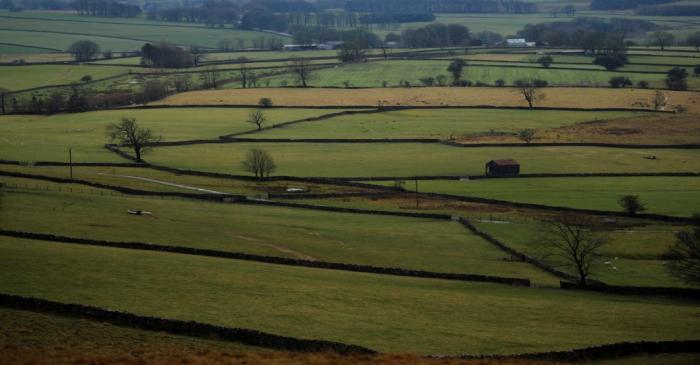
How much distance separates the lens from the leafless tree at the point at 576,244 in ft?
180

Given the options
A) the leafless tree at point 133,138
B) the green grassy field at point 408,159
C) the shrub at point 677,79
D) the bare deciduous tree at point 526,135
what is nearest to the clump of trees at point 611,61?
the shrub at point 677,79

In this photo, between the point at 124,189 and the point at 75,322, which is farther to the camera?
the point at 124,189

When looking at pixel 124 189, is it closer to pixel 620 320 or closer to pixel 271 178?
pixel 271 178

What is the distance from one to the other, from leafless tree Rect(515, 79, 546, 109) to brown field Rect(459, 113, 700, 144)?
677 inches

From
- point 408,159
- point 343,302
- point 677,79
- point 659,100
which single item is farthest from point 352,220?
point 677,79

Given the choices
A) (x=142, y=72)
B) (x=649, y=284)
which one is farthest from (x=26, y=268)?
(x=142, y=72)

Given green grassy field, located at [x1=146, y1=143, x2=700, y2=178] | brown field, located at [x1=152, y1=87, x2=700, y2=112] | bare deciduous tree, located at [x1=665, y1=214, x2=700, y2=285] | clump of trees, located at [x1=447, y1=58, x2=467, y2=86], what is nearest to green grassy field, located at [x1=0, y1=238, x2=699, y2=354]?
bare deciduous tree, located at [x1=665, y1=214, x2=700, y2=285]

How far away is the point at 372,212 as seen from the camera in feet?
239

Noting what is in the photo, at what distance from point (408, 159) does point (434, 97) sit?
48.7 metres

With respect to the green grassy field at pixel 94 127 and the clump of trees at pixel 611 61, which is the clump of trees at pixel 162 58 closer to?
the green grassy field at pixel 94 127

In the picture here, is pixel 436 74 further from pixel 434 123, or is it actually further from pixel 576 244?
pixel 576 244

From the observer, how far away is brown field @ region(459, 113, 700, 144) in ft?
354

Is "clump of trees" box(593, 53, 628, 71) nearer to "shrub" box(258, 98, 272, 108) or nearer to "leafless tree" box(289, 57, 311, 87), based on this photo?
"leafless tree" box(289, 57, 311, 87)

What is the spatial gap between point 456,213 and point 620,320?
3028 cm
